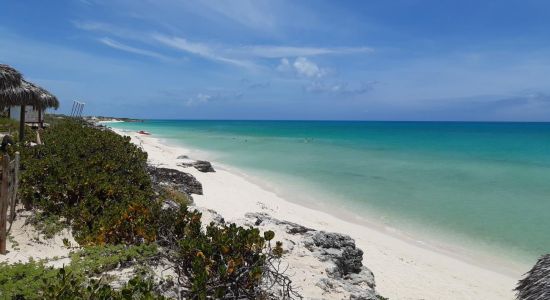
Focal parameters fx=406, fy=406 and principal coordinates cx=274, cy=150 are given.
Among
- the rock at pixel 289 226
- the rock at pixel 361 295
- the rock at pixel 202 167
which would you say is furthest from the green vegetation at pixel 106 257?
the rock at pixel 202 167

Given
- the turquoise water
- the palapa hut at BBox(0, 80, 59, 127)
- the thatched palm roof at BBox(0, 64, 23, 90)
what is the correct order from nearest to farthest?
the thatched palm roof at BBox(0, 64, 23, 90) < the turquoise water < the palapa hut at BBox(0, 80, 59, 127)

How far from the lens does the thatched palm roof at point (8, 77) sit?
9.86m

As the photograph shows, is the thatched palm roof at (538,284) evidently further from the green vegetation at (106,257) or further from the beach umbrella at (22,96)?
the beach umbrella at (22,96)

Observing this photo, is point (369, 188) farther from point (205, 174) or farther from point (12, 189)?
point (12, 189)

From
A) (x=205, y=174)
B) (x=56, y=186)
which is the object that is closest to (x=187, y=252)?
(x=56, y=186)

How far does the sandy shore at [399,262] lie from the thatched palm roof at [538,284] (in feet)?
4.65

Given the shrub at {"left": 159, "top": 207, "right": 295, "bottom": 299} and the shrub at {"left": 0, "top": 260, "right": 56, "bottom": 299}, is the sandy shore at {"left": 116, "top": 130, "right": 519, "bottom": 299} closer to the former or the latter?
the shrub at {"left": 159, "top": 207, "right": 295, "bottom": 299}

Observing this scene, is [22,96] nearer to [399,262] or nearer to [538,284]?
[399,262]

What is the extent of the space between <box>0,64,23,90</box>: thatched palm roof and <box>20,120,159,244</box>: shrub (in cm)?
202

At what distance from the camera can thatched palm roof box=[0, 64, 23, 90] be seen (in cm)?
986

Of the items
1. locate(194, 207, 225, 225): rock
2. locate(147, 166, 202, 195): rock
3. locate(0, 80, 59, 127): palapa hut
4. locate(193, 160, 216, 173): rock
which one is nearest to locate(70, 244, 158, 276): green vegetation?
locate(194, 207, 225, 225): rock

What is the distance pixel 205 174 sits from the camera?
635 inches

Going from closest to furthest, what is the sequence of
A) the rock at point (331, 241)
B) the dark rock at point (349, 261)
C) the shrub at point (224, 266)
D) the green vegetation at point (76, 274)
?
the green vegetation at point (76, 274), the shrub at point (224, 266), the dark rock at point (349, 261), the rock at point (331, 241)

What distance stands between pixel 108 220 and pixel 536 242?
1048 cm
